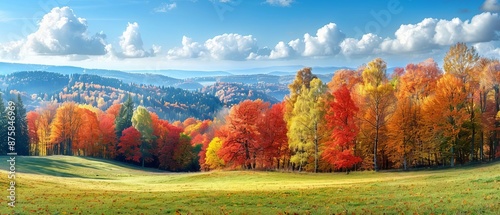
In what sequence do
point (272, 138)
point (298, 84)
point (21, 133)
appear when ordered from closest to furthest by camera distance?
point (272, 138)
point (298, 84)
point (21, 133)

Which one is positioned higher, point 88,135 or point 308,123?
point 308,123

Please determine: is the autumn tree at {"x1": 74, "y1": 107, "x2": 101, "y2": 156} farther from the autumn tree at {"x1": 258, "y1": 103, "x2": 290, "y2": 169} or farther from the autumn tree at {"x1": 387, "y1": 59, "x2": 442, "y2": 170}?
the autumn tree at {"x1": 387, "y1": 59, "x2": 442, "y2": 170}

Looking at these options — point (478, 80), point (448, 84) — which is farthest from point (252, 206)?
point (478, 80)

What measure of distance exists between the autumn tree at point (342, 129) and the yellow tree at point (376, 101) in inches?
87.2

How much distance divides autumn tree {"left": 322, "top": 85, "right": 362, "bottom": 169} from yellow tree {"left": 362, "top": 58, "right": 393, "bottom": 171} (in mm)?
2214

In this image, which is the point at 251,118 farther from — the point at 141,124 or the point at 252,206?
the point at 141,124

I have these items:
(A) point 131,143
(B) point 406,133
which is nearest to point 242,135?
(B) point 406,133

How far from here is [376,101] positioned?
5559cm

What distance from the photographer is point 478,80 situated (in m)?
59.4

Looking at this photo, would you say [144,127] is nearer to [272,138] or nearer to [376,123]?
→ [272,138]

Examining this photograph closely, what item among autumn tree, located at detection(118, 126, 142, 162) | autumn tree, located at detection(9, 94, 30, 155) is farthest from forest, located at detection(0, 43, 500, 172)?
autumn tree, located at detection(9, 94, 30, 155)

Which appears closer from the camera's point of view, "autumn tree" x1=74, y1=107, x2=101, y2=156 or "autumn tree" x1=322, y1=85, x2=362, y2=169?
"autumn tree" x1=322, y1=85, x2=362, y2=169

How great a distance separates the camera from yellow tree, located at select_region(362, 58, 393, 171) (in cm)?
5497

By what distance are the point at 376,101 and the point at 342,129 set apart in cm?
618
